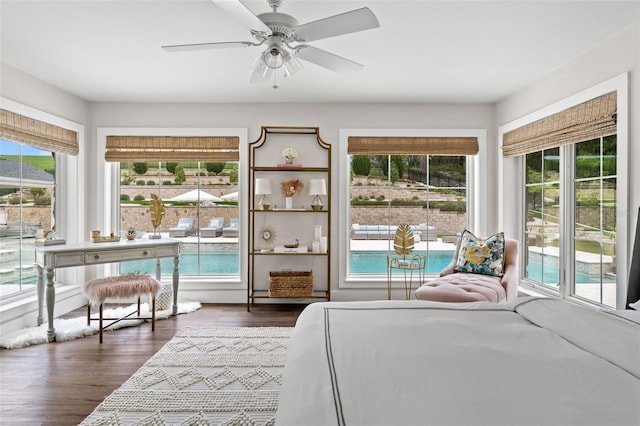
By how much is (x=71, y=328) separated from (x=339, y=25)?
3515 mm

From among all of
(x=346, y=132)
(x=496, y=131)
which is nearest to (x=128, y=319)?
(x=346, y=132)

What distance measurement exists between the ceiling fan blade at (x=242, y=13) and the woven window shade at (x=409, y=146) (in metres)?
2.54

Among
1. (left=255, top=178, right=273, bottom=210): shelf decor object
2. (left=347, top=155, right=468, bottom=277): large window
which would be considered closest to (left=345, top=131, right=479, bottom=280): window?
(left=347, top=155, right=468, bottom=277): large window

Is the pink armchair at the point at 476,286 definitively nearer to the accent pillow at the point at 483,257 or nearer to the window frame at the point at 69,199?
the accent pillow at the point at 483,257

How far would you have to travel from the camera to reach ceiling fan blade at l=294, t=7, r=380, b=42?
5.97 feet

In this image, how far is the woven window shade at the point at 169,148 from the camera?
4500 millimetres

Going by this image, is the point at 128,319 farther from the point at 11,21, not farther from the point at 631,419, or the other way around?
the point at 631,419

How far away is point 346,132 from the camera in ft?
14.8

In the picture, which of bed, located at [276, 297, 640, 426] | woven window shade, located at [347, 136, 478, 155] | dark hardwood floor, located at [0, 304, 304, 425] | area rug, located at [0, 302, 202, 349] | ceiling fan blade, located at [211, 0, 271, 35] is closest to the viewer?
bed, located at [276, 297, 640, 426]

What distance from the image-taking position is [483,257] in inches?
150

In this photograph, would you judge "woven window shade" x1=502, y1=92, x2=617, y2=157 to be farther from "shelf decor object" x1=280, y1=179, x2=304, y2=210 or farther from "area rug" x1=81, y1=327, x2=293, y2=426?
"area rug" x1=81, y1=327, x2=293, y2=426

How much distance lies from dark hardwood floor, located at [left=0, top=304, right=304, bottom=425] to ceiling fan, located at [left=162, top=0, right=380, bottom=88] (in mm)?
2206

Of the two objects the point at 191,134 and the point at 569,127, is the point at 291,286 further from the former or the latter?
the point at 569,127

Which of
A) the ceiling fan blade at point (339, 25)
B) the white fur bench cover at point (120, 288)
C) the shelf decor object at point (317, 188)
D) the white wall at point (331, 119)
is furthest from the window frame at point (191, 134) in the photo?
the ceiling fan blade at point (339, 25)
